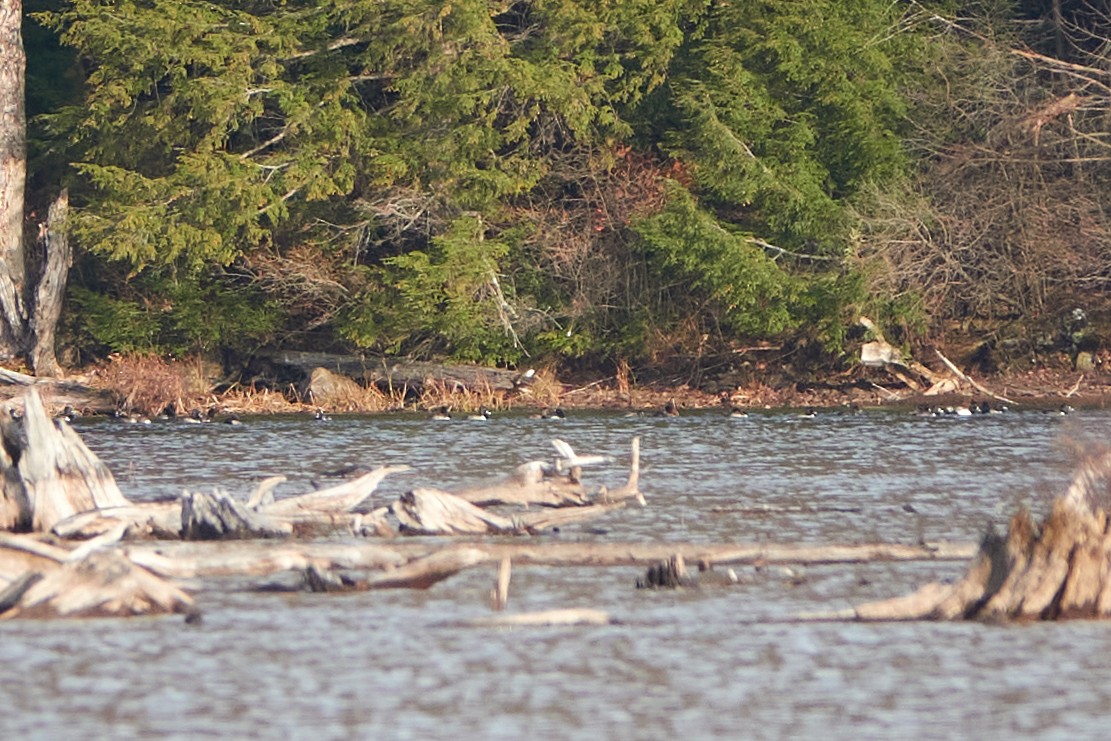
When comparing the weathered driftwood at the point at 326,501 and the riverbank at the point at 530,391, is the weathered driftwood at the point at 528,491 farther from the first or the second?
the riverbank at the point at 530,391

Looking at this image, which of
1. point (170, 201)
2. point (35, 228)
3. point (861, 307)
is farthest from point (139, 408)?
point (861, 307)

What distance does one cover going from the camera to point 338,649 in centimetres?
1027

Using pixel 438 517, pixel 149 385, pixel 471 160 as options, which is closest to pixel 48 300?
pixel 149 385

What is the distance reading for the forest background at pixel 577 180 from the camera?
29281mm

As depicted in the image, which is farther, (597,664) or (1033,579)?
(1033,579)

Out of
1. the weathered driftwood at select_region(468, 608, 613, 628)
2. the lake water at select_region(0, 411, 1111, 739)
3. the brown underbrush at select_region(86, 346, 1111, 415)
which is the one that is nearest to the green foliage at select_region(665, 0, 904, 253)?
the brown underbrush at select_region(86, 346, 1111, 415)

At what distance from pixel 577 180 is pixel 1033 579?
70.6ft

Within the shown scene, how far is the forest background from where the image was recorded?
2928cm

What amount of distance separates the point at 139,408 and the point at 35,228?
20.3 feet

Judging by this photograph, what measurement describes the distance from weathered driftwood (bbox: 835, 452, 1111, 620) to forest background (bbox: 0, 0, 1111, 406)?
18.8 m

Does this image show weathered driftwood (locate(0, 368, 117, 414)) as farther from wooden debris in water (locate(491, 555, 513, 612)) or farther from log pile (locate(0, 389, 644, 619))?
wooden debris in water (locate(491, 555, 513, 612))

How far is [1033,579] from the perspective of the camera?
1058 cm

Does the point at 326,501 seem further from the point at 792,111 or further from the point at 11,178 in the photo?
the point at 11,178

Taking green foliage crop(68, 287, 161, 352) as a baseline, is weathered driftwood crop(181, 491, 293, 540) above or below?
below
